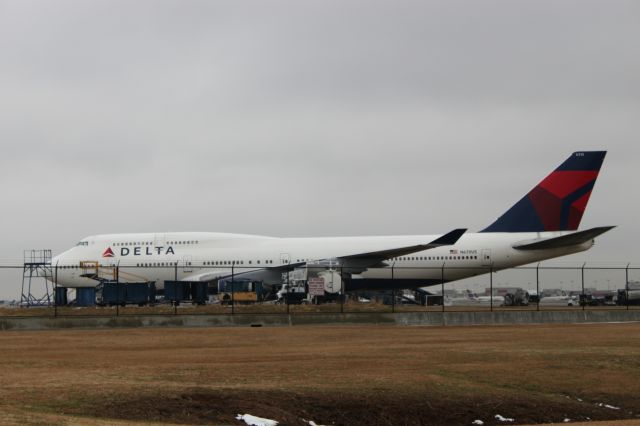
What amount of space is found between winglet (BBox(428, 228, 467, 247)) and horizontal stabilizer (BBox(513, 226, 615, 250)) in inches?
183

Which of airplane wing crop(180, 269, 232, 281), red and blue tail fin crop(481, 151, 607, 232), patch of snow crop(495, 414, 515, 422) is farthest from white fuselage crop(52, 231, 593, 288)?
patch of snow crop(495, 414, 515, 422)

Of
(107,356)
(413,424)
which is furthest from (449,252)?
(413,424)

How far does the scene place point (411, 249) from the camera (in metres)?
43.6

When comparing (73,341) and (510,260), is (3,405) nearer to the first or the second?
(73,341)

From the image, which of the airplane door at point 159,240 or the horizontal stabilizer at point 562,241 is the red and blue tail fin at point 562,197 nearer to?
the horizontal stabilizer at point 562,241

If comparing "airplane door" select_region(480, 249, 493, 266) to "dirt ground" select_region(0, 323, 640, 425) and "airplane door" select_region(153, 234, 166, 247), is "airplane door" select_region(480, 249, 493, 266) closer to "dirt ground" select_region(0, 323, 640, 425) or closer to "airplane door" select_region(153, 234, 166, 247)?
"airplane door" select_region(153, 234, 166, 247)

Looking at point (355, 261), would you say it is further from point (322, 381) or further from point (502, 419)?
point (502, 419)

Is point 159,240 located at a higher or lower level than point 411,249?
higher

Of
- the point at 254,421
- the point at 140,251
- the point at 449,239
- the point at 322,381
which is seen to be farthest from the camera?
the point at 140,251

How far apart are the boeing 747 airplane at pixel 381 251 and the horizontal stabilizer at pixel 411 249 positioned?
0.06 meters

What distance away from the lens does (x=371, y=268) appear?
150 feet

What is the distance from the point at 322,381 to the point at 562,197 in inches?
1337

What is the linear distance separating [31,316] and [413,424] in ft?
69.4

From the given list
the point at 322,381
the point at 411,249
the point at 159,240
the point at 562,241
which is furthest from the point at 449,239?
the point at 322,381
